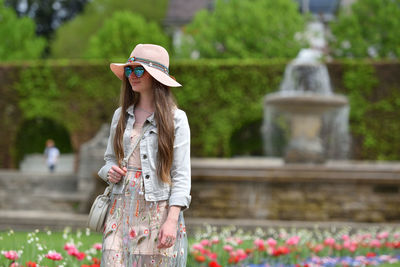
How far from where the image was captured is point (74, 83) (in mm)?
19141

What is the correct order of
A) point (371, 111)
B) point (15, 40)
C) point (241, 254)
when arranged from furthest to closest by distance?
point (15, 40) < point (371, 111) < point (241, 254)

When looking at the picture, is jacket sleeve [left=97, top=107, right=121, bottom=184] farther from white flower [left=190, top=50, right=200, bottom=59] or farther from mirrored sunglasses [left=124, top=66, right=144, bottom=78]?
white flower [left=190, top=50, right=200, bottom=59]

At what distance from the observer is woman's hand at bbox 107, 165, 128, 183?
2.73 m

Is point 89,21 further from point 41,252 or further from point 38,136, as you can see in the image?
point 41,252

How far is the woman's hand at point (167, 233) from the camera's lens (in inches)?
102

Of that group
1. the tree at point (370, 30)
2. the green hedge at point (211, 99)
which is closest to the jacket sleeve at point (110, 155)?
the green hedge at point (211, 99)

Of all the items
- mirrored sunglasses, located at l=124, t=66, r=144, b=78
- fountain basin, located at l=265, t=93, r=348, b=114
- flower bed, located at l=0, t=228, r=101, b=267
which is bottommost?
flower bed, located at l=0, t=228, r=101, b=267

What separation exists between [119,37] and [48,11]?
12137 millimetres

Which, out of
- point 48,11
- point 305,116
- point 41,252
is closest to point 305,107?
point 305,116

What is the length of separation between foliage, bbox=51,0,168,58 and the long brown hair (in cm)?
3169

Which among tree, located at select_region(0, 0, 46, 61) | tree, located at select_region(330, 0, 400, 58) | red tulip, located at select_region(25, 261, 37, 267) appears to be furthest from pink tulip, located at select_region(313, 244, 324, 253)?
tree, located at select_region(0, 0, 46, 61)

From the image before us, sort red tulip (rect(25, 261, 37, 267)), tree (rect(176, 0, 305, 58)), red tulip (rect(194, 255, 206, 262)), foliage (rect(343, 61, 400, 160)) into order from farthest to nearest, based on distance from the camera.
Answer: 1. tree (rect(176, 0, 305, 58))
2. foliage (rect(343, 61, 400, 160))
3. red tulip (rect(194, 255, 206, 262))
4. red tulip (rect(25, 261, 37, 267))

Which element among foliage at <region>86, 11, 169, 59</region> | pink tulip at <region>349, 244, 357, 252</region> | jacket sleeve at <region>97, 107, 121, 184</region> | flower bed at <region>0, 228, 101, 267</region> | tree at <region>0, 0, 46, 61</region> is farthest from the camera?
tree at <region>0, 0, 46, 61</region>

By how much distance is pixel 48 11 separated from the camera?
123 feet
